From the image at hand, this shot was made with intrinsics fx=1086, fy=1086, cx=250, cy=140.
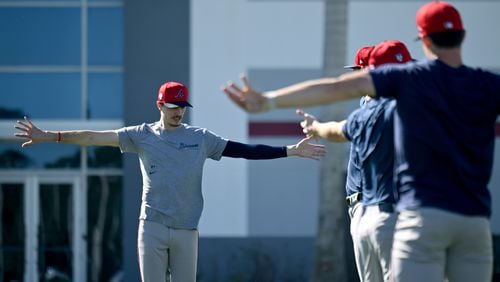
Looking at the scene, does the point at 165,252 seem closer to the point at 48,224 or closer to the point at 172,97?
the point at 172,97

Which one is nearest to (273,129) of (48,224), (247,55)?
(247,55)

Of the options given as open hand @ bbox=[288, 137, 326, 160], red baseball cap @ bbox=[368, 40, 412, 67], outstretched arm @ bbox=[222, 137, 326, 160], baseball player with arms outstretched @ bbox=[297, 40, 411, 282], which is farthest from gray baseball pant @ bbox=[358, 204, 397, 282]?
outstretched arm @ bbox=[222, 137, 326, 160]

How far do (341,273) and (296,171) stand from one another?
2217 mm

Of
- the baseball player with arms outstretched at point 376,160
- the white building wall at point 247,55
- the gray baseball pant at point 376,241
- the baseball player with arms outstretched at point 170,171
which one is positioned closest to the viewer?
the baseball player with arms outstretched at point 376,160

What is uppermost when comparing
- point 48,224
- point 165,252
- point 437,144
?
point 437,144

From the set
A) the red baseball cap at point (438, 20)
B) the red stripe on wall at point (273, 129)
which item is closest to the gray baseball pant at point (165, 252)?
the red baseball cap at point (438, 20)

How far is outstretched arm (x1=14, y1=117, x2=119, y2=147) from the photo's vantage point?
8.49 m

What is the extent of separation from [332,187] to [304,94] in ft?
40.1

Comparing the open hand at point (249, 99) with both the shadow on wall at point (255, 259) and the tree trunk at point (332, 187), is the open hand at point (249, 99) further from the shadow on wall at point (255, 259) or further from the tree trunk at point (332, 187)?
the shadow on wall at point (255, 259)

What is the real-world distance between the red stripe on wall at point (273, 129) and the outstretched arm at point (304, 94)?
13.4 meters

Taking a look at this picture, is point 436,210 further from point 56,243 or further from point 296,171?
point 56,243

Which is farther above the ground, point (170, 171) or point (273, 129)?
point (170, 171)

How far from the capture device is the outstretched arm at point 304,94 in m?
5.23

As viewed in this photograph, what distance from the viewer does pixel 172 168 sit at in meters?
8.77
